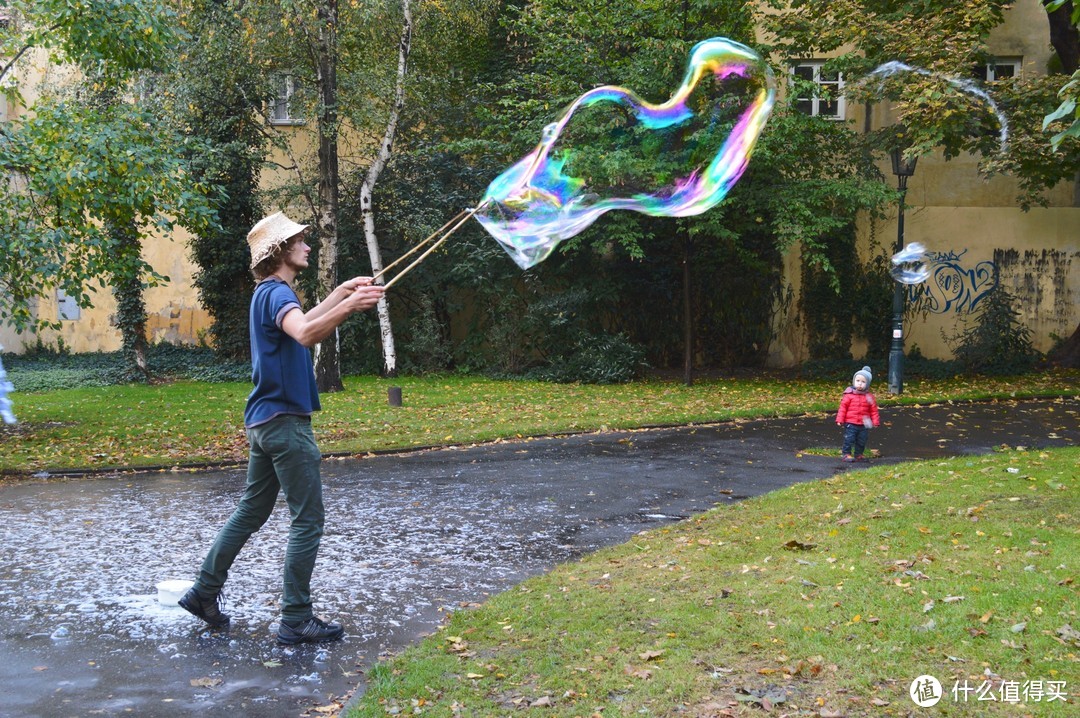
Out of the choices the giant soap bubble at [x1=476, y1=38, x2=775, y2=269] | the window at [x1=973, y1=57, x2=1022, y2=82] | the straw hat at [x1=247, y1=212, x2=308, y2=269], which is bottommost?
the straw hat at [x1=247, y1=212, x2=308, y2=269]

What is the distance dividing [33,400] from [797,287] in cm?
1703

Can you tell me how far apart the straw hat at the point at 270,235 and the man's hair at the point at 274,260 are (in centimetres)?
2

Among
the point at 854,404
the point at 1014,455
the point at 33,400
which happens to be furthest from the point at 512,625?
the point at 33,400

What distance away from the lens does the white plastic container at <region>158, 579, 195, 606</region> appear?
6.17 meters

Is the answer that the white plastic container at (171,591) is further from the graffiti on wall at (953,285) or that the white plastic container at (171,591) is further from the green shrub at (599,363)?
the graffiti on wall at (953,285)

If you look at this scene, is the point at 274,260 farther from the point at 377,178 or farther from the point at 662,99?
the point at 377,178

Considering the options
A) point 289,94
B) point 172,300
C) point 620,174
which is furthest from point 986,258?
point 172,300

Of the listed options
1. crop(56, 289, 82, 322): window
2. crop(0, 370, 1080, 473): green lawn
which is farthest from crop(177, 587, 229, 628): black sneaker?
crop(56, 289, 82, 322): window

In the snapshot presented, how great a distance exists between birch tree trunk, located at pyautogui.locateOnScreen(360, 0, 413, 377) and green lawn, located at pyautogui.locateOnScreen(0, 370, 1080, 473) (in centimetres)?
100

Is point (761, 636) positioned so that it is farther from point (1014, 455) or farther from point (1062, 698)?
point (1014, 455)

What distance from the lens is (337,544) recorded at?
25.9ft

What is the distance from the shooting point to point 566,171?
908 centimetres

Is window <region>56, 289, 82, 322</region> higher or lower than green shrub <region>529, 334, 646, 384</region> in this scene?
higher

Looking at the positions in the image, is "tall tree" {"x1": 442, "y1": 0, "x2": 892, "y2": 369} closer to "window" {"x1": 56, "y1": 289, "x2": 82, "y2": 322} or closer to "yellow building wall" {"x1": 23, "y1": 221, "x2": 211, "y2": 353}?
"yellow building wall" {"x1": 23, "y1": 221, "x2": 211, "y2": 353}
